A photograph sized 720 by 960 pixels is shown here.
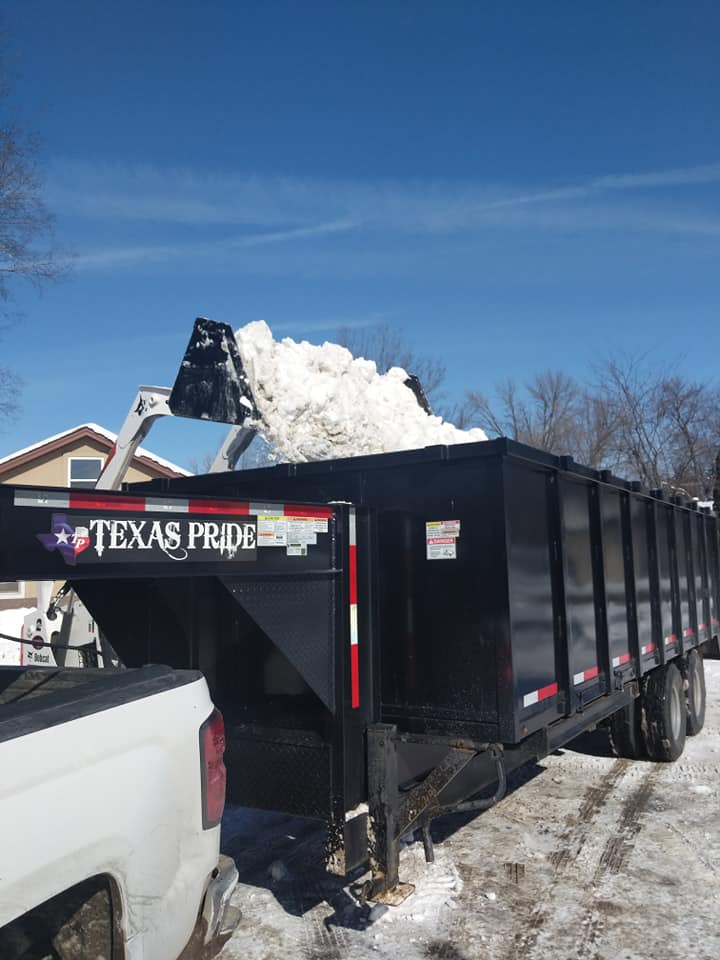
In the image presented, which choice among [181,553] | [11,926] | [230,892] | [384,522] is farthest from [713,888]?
[11,926]

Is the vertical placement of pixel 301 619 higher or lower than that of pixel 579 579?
lower

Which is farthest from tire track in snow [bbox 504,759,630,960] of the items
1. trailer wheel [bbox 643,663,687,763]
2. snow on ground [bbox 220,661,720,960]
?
trailer wheel [bbox 643,663,687,763]

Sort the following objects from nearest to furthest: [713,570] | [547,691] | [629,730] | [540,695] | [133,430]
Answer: [540,695]
[547,691]
[629,730]
[133,430]
[713,570]

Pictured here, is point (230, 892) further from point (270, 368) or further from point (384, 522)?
point (270, 368)

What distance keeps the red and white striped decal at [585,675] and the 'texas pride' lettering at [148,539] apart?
99.6 inches

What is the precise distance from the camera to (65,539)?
272cm

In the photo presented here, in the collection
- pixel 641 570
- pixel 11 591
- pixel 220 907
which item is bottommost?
pixel 220 907

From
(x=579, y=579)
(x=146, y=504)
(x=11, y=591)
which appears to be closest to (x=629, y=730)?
(x=579, y=579)

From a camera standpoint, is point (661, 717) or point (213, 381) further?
point (213, 381)

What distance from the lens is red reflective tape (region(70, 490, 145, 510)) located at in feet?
9.09

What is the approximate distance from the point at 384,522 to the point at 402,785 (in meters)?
1.42

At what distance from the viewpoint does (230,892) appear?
2725mm

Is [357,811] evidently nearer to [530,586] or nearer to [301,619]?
[301,619]

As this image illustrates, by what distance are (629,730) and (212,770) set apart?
237 inches
